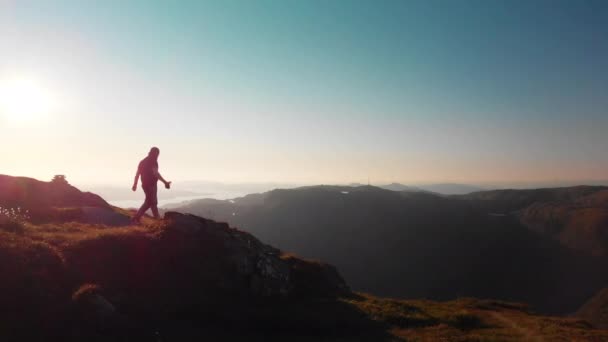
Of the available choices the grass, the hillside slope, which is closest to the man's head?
the grass

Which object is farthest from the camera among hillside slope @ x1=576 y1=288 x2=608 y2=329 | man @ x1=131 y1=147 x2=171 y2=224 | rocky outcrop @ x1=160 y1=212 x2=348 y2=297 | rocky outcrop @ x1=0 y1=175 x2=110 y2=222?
hillside slope @ x1=576 y1=288 x2=608 y2=329

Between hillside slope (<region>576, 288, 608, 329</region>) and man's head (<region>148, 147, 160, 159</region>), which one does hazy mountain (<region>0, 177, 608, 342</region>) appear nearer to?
man's head (<region>148, 147, 160, 159</region>)

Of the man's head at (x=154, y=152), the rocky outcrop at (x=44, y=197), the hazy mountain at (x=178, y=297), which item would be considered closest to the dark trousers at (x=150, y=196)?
the hazy mountain at (x=178, y=297)

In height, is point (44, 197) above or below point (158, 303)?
above

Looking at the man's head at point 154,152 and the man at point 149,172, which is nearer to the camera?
the man at point 149,172

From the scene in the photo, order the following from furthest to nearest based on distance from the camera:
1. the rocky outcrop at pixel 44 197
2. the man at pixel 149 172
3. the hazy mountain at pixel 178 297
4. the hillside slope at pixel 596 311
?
1. the hillside slope at pixel 596 311
2. the rocky outcrop at pixel 44 197
3. the man at pixel 149 172
4. the hazy mountain at pixel 178 297

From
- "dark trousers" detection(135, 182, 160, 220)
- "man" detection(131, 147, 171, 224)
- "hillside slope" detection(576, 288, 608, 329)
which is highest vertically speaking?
"man" detection(131, 147, 171, 224)

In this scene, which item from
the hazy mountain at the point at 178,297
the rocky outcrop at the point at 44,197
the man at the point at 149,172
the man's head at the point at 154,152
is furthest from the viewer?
the rocky outcrop at the point at 44,197

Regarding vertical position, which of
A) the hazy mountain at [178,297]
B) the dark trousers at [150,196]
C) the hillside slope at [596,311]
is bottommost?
the hillside slope at [596,311]

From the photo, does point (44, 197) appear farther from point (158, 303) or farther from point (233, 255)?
point (158, 303)

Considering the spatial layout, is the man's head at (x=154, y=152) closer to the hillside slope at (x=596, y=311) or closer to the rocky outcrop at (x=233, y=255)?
the rocky outcrop at (x=233, y=255)

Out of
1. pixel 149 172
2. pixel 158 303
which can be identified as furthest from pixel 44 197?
pixel 158 303

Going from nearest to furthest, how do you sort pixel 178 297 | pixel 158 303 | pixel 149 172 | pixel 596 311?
pixel 158 303 < pixel 178 297 < pixel 149 172 < pixel 596 311

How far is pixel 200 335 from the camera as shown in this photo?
13.9 meters
